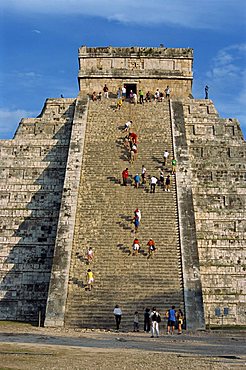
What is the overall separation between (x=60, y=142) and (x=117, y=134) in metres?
2.86

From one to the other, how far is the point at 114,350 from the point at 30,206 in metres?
13.6

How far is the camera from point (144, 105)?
104 feet

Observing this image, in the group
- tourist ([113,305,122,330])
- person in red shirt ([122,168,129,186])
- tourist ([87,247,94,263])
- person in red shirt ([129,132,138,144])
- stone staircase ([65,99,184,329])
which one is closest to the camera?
tourist ([113,305,122,330])

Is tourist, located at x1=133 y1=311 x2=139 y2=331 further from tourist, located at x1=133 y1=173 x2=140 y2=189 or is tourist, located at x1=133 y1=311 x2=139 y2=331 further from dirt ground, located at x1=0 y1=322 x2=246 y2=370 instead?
tourist, located at x1=133 y1=173 x2=140 y2=189

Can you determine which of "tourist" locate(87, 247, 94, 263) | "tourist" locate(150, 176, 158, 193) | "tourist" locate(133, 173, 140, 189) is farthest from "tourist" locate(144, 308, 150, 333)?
"tourist" locate(133, 173, 140, 189)

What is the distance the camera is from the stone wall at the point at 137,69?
113ft

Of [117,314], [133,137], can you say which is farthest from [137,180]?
[117,314]

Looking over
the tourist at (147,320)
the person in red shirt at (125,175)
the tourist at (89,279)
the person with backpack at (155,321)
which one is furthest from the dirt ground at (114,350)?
the person in red shirt at (125,175)

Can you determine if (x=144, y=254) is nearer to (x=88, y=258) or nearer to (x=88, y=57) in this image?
(x=88, y=258)

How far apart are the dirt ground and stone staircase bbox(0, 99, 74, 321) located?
15.1ft

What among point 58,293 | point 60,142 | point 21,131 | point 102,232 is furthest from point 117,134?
point 58,293

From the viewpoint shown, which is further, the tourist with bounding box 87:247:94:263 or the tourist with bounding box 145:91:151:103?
the tourist with bounding box 145:91:151:103

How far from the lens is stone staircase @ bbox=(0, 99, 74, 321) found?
2444 cm

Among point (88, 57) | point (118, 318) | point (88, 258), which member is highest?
point (88, 57)
